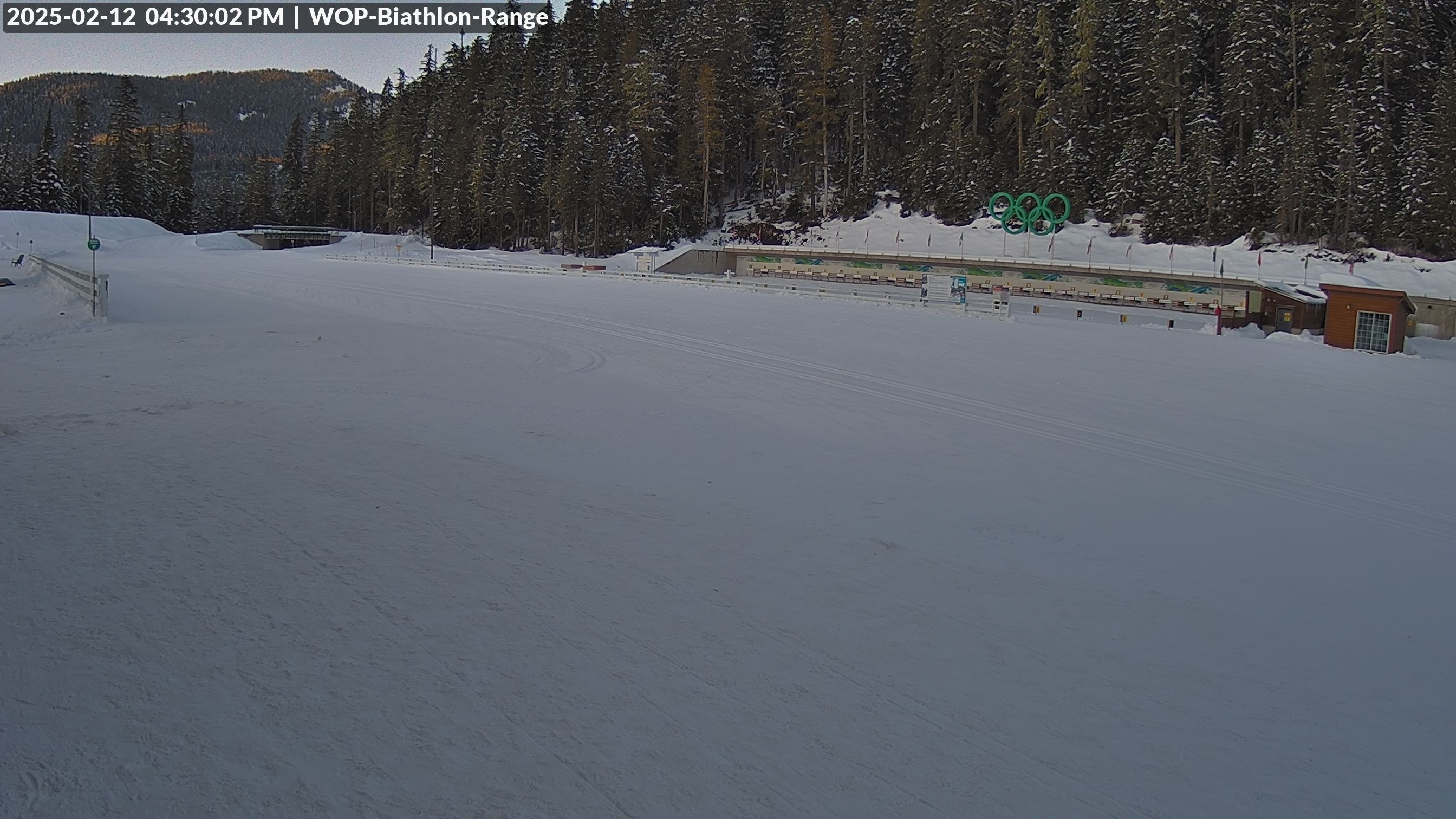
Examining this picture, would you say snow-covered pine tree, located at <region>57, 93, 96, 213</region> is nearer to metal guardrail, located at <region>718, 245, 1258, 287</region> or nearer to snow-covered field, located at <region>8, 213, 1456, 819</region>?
metal guardrail, located at <region>718, 245, 1258, 287</region>

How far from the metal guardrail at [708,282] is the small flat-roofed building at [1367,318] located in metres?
8.66

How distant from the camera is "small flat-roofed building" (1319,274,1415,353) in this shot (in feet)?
78.9

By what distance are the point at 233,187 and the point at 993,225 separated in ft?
340

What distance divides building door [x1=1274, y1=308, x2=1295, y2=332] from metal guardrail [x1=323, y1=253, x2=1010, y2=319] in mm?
7811

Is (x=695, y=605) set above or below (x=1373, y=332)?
below

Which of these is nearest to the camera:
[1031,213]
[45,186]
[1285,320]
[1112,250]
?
[1285,320]

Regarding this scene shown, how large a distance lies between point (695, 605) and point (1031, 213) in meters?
54.7

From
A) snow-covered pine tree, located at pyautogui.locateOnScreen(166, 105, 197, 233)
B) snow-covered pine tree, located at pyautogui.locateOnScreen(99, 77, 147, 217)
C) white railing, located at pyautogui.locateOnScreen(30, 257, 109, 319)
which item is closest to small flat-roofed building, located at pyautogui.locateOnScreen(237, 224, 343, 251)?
snow-covered pine tree, located at pyautogui.locateOnScreen(166, 105, 197, 233)

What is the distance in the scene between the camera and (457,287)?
36.1 m

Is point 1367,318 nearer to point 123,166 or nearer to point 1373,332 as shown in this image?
point 1373,332

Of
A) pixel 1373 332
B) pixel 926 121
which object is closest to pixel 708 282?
pixel 1373 332

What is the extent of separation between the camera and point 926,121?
65062 millimetres

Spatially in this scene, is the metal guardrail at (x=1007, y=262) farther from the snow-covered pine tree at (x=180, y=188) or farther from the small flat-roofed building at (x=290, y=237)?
the snow-covered pine tree at (x=180, y=188)

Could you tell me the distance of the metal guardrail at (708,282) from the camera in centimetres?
3128
